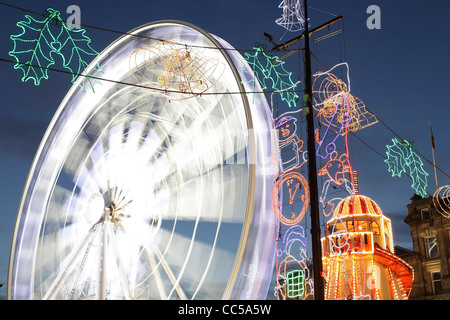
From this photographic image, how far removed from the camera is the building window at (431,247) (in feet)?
111

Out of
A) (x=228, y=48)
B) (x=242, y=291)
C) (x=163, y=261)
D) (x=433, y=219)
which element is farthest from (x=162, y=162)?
(x=433, y=219)

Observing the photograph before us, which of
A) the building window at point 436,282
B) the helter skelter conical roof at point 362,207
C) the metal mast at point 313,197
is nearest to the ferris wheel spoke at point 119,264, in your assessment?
the metal mast at point 313,197

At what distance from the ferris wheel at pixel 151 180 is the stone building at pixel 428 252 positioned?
23.7 metres

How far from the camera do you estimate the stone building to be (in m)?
32.6

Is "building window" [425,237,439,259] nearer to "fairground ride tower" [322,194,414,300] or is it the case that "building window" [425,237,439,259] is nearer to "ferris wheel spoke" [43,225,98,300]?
"fairground ride tower" [322,194,414,300]

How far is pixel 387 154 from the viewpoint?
14.5m

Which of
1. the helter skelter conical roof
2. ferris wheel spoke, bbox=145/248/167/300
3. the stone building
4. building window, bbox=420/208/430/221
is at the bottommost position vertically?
ferris wheel spoke, bbox=145/248/167/300

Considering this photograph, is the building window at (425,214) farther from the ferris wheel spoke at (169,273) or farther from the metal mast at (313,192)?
the metal mast at (313,192)

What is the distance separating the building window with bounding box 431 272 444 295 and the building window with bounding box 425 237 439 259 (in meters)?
1.10

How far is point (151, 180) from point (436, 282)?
2462cm

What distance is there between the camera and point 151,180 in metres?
14.7

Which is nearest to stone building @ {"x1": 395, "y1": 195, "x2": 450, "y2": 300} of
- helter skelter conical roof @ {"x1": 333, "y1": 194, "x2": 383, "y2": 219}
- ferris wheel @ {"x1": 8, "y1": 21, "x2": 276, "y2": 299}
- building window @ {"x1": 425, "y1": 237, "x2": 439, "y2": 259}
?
building window @ {"x1": 425, "y1": 237, "x2": 439, "y2": 259}

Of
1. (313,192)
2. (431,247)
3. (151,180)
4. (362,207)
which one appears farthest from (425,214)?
(313,192)

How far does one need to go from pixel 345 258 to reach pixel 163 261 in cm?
807
